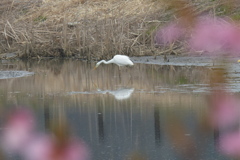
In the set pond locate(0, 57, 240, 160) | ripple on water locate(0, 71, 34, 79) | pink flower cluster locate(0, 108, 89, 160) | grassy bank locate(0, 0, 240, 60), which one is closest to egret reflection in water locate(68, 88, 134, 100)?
pond locate(0, 57, 240, 160)

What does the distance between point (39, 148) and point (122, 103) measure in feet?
28.7

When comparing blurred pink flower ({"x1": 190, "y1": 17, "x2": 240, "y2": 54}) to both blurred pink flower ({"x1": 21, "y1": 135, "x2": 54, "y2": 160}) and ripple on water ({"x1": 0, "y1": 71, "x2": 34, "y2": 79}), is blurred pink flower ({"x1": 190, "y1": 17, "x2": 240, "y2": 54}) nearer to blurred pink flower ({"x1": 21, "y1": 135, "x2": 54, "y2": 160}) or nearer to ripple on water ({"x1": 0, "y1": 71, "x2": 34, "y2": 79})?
blurred pink flower ({"x1": 21, "y1": 135, "x2": 54, "y2": 160})

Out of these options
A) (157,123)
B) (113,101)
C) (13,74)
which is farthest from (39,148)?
(13,74)

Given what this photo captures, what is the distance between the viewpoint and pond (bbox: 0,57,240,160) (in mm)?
6617

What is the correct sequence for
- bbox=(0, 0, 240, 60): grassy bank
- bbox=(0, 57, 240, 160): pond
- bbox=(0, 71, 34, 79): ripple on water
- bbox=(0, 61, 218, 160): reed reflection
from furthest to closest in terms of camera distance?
bbox=(0, 0, 240, 60): grassy bank → bbox=(0, 71, 34, 79): ripple on water → bbox=(0, 61, 218, 160): reed reflection → bbox=(0, 57, 240, 160): pond

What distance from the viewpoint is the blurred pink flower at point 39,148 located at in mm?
1489

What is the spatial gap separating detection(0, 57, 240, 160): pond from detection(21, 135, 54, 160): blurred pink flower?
406 millimetres

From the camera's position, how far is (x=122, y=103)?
33.8ft

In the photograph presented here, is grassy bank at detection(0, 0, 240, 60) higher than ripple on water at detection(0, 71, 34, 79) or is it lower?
higher

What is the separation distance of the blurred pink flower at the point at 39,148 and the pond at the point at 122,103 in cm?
41

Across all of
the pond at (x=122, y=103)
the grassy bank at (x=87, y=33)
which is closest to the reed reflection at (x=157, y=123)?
the pond at (x=122, y=103)

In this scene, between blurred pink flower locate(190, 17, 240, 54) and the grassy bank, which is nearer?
blurred pink flower locate(190, 17, 240, 54)

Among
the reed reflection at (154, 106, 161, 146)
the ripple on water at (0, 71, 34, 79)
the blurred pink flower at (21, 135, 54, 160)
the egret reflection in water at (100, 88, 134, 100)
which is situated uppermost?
the blurred pink flower at (21, 135, 54, 160)

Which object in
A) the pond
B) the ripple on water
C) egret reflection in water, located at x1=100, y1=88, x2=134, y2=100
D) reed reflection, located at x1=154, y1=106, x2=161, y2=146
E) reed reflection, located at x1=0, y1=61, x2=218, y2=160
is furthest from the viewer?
the ripple on water
